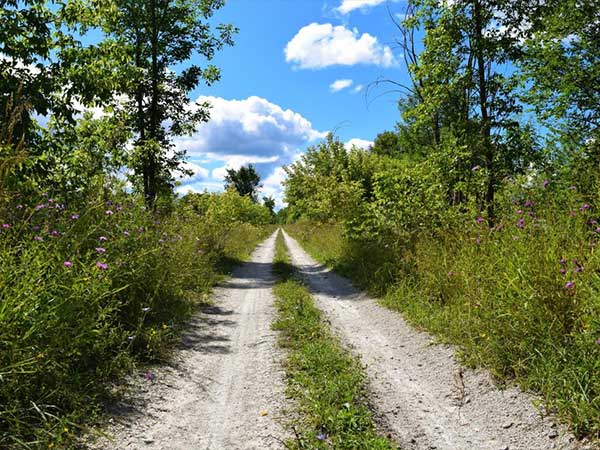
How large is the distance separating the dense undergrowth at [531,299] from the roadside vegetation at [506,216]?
2cm

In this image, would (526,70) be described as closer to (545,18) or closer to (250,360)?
(545,18)

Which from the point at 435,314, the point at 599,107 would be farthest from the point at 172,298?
the point at 599,107

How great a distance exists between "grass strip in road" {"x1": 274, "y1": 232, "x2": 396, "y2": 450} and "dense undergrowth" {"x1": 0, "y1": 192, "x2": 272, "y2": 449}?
1782 mm

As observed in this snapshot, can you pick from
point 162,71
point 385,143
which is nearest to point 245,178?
point 385,143

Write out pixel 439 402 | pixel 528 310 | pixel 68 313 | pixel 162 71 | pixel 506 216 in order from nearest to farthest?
1. pixel 68 313
2. pixel 439 402
3. pixel 528 310
4. pixel 506 216
5. pixel 162 71

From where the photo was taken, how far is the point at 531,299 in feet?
14.7

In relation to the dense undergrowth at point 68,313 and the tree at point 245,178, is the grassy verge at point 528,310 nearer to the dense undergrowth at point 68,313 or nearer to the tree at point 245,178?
the dense undergrowth at point 68,313

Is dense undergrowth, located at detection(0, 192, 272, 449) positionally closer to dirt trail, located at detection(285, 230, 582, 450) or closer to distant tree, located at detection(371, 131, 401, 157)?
dirt trail, located at detection(285, 230, 582, 450)

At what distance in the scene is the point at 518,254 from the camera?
517cm

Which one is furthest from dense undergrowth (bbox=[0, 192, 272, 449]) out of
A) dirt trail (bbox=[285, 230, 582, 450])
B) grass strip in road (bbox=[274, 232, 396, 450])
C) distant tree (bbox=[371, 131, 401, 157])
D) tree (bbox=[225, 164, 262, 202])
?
tree (bbox=[225, 164, 262, 202])

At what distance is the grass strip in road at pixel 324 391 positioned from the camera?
133 inches

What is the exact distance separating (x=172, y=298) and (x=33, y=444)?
4780mm

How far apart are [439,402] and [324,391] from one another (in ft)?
3.96

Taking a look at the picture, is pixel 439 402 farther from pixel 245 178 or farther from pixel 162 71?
pixel 245 178
